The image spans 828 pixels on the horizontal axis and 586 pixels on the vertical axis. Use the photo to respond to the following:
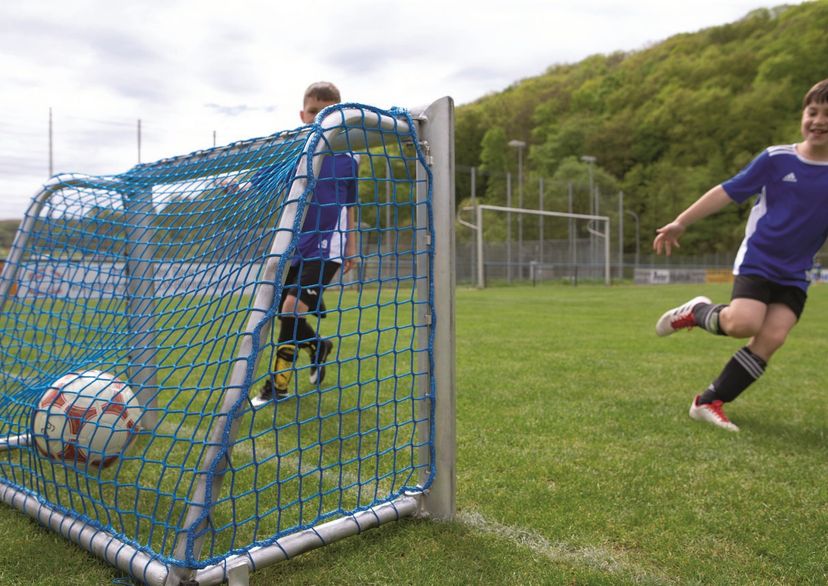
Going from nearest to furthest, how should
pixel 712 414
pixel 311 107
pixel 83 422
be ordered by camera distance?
pixel 83 422 → pixel 712 414 → pixel 311 107

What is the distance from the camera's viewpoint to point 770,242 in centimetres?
336

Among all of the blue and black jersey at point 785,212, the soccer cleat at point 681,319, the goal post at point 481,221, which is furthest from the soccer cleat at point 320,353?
the goal post at point 481,221

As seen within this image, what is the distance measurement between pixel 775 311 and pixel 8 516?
345 cm

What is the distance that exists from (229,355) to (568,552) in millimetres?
1321

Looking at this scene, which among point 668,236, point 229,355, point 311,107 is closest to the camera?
point 229,355

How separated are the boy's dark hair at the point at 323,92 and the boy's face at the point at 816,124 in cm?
233

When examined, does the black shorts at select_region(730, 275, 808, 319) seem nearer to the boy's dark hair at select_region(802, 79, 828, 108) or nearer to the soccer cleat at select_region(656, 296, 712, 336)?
the soccer cleat at select_region(656, 296, 712, 336)

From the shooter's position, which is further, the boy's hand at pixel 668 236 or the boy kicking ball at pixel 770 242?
the boy's hand at pixel 668 236

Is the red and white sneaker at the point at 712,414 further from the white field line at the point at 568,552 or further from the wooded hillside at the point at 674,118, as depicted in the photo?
the wooded hillside at the point at 674,118

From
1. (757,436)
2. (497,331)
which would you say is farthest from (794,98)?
(757,436)

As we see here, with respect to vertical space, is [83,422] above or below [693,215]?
below

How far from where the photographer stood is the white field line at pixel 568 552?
1843 millimetres

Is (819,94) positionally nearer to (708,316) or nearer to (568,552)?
(708,316)

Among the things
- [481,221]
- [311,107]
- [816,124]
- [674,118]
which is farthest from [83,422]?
[674,118]
